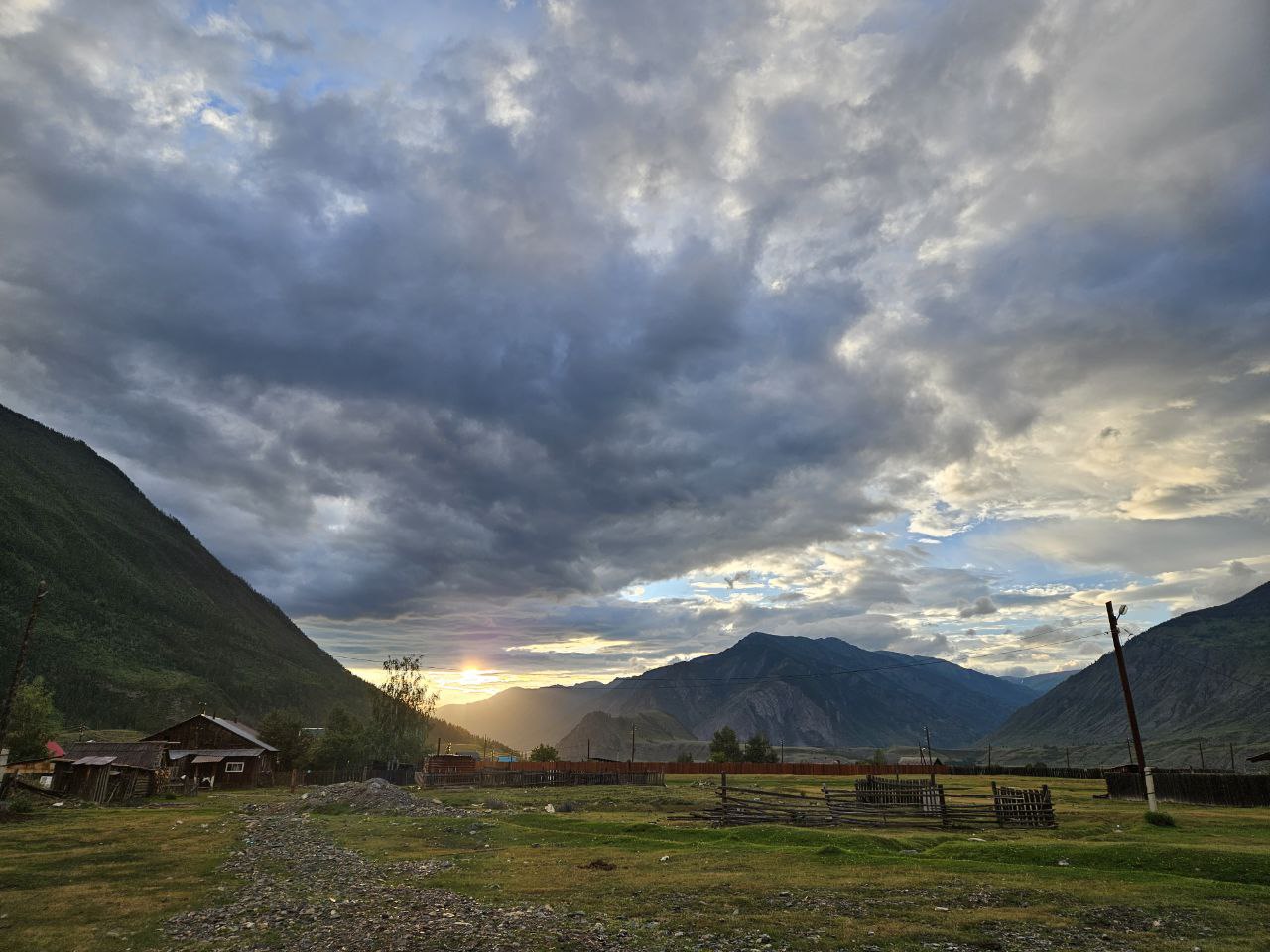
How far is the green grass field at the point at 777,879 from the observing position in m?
16.3

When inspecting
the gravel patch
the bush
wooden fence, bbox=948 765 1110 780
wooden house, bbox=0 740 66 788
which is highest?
wooden house, bbox=0 740 66 788

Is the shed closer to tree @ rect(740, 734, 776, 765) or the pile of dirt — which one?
the pile of dirt

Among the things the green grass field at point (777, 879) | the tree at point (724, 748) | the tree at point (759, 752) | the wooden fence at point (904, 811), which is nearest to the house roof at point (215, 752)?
the green grass field at point (777, 879)

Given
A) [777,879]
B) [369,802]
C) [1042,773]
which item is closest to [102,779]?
[369,802]

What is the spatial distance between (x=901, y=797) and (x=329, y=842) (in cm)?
3236

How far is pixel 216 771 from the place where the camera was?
8044 cm

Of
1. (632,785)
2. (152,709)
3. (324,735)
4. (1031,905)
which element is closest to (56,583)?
(152,709)

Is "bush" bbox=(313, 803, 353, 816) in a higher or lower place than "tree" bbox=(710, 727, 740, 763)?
lower

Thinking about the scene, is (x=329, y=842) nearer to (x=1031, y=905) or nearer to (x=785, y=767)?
(x=1031, y=905)

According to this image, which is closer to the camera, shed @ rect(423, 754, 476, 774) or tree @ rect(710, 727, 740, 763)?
shed @ rect(423, 754, 476, 774)

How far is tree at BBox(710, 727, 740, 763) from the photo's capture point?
137 meters

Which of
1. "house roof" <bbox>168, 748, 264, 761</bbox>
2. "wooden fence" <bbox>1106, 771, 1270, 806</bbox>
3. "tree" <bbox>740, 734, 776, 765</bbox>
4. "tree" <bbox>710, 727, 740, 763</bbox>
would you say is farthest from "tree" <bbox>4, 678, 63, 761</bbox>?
"tree" <bbox>740, 734, 776, 765</bbox>

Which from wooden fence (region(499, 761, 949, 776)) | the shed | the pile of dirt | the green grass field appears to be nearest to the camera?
the green grass field

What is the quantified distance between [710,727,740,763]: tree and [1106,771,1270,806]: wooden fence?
86.7 metres
